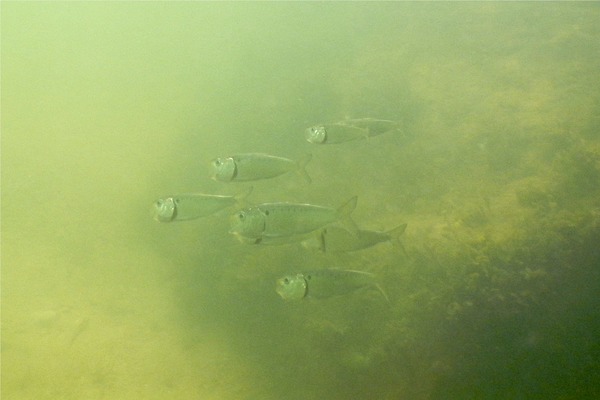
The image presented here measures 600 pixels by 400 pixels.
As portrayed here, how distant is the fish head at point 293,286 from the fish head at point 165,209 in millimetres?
1155

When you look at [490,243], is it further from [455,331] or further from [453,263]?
[455,331]

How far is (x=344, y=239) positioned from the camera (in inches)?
158

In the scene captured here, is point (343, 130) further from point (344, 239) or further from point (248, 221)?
point (248, 221)

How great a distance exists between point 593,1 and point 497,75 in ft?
16.9

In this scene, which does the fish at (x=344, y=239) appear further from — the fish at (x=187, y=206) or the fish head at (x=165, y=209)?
the fish head at (x=165, y=209)

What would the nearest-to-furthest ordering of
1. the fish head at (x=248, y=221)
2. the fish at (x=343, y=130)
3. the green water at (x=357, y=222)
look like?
the fish head at (x=248, y=221)
the green water at (x=357, y=222)
the fish at (x=343, y=130)

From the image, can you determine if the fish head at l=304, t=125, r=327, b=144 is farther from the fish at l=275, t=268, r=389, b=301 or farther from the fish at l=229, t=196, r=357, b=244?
the fish at l=275, t=268, r=389, b=301

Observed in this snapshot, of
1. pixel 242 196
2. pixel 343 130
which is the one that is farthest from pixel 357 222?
pixel 242 196

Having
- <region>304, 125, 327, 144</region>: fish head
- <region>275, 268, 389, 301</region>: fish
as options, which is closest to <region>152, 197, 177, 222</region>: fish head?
<region>275, 268, 389, 301</region>: fish

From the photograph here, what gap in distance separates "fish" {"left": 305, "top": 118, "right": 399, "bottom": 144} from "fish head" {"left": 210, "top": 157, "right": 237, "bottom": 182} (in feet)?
3.77

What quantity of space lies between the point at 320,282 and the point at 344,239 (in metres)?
0.58

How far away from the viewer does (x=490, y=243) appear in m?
4.96

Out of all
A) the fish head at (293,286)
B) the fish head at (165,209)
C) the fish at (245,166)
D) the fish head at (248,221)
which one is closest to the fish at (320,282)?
the fish head at (293,286)

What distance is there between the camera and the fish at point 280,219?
11.5 ft
